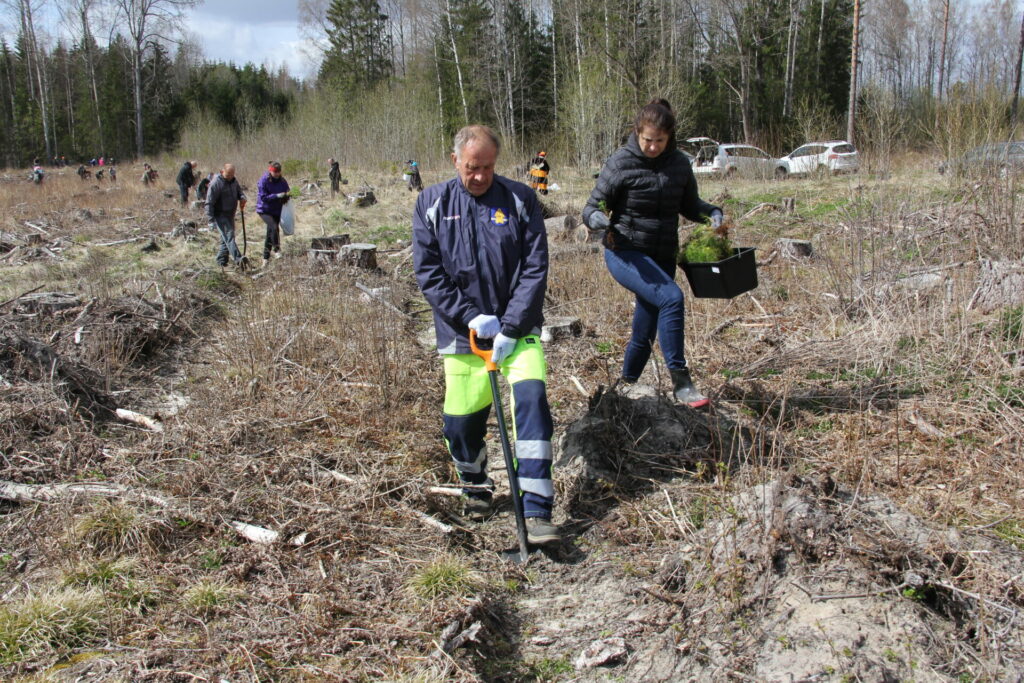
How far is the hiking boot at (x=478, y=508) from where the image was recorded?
371cm

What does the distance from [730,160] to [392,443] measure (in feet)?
67.4

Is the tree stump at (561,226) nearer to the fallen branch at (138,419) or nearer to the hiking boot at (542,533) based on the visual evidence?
the fallen branch at (138,419)

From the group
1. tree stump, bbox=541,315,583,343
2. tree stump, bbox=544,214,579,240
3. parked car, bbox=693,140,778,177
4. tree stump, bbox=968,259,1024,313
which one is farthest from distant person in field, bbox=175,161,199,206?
tree stump, bbox=968,259,1024,313

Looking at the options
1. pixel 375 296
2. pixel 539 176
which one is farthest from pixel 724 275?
pixel 539 176

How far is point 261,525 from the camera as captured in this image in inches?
135

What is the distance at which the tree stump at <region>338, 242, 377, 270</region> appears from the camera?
10344mm

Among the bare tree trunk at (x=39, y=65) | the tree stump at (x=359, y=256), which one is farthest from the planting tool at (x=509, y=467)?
the bare tree trunk at (x=39, y=65)

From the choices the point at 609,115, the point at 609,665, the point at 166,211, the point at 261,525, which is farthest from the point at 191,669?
the point at 609,115

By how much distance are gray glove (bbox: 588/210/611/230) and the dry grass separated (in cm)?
97

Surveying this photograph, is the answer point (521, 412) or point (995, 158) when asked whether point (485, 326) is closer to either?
point (521, 412)

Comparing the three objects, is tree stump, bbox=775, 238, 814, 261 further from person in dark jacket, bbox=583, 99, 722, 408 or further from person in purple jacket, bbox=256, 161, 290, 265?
person in purple jacket, bbox=256, 161, 290, 265

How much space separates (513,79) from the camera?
110ft

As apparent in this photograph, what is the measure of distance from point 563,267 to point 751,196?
7537 mm

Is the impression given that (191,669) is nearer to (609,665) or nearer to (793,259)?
(609,665)
